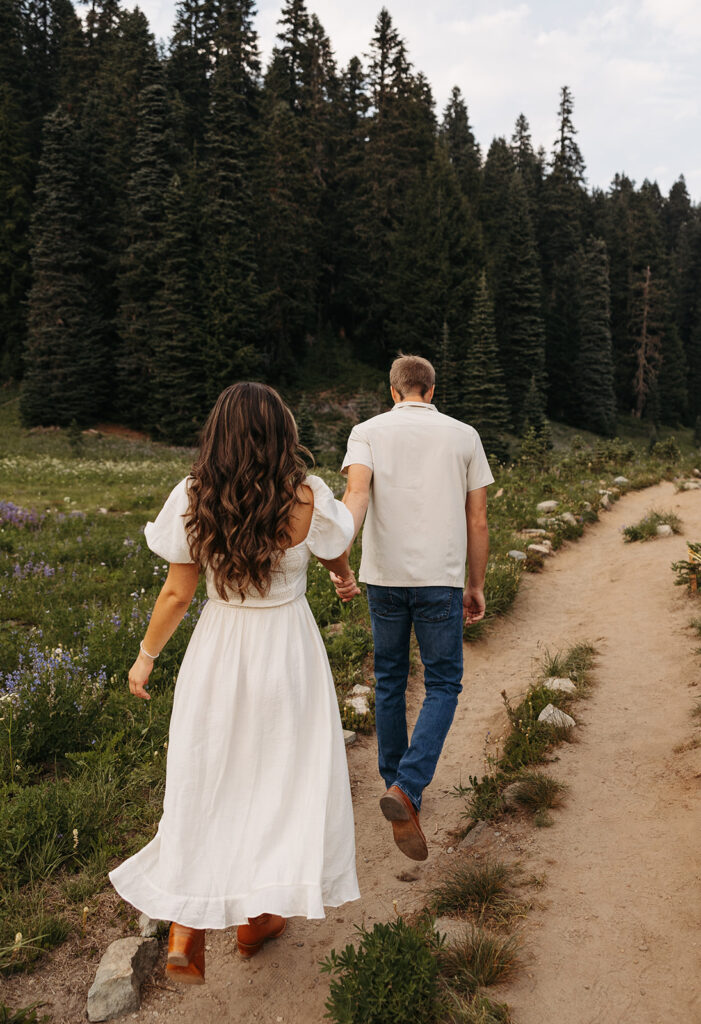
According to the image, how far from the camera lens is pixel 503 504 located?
1302 centimetres

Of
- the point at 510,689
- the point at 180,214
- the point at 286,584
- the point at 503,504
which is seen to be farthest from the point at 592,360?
the point at 286,584

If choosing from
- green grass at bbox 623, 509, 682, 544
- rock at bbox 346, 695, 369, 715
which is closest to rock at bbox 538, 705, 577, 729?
rock at bbox 346, 695, 369, 715

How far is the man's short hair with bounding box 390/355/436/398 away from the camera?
164 inches

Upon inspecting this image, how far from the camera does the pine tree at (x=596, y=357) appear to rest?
5453 cm

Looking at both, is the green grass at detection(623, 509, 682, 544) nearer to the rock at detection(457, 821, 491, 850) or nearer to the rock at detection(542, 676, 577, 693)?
the rock at detection(542, 676, 577, 693)

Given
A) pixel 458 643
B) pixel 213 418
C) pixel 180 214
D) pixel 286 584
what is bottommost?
pixel 458 643

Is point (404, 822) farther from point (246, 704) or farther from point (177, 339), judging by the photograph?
point (177, 339)

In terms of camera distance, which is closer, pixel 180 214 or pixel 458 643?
pixel 458 643

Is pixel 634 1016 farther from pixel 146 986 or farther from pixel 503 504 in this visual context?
pixel 503 504

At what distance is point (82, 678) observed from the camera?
18.3ft

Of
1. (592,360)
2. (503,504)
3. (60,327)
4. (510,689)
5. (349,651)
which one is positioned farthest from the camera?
(592,360)

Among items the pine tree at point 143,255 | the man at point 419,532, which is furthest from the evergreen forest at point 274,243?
the man at point 419,532

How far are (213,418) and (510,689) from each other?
175 inches

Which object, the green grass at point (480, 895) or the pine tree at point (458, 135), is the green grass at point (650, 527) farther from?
the pine tree at point (458, 135)
